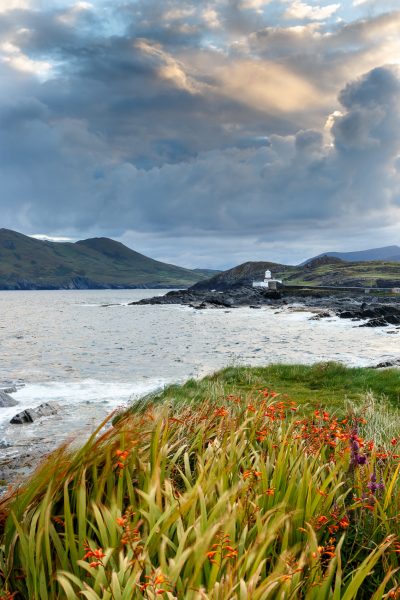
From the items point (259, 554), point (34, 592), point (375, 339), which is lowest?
point (375, 339)

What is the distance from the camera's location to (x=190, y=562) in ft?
11.6

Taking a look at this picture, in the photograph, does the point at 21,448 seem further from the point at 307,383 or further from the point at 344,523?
the point at 344,523

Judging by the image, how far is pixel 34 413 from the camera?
17.1 metres

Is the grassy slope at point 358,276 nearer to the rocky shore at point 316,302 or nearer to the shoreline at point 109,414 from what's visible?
the rocky shore at point 316,302

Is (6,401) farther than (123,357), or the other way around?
(123,357)

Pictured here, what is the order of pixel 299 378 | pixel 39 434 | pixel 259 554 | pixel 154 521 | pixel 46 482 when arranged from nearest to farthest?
pixel 259 554 → pixel 154 521 → pixel 46 482 → pixel 39 434 → pixel 299 378

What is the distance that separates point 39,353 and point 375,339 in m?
29.6

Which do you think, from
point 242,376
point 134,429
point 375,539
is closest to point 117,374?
point 242,376

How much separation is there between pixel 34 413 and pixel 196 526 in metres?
14.7

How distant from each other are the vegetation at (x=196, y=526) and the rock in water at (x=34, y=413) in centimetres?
1109

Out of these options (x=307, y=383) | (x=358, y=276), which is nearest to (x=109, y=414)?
(x=307, y=383)

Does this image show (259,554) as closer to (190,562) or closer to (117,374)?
(190,562)

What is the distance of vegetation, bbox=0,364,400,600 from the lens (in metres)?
3.35

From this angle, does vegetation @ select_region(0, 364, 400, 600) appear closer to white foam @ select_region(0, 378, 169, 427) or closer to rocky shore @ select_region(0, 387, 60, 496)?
rocky shore @ select_region(0, 387, 60, 496)
